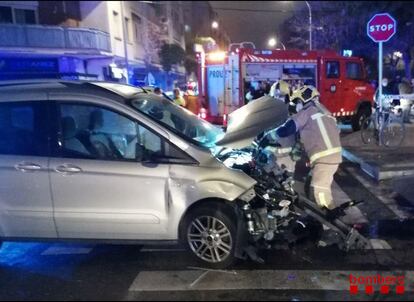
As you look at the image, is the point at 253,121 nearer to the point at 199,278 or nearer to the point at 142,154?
the point at 142,154

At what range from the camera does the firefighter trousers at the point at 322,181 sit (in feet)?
17.6

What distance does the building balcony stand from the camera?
70.4 feet

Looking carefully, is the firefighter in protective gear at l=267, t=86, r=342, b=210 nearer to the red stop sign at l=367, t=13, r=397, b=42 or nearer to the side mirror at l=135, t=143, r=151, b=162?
the side mirror at l=135, t=143, r=151, b=162

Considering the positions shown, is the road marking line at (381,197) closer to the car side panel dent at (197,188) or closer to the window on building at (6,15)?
the car side panel dent at (197,188)

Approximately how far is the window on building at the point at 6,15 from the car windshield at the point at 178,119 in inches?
791

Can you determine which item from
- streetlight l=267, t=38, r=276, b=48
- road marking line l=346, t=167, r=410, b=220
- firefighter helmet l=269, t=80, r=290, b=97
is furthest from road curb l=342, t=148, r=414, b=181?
streetlight l=267, t=38, r=276, b=48

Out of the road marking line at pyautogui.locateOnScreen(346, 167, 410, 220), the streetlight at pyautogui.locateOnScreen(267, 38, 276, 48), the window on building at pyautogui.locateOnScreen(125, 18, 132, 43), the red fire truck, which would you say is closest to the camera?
the road marking line at pyautogui.locateOnScreen(346, 167, 410, 220)

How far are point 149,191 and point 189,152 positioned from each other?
0.54m

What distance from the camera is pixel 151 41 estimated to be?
37.1m

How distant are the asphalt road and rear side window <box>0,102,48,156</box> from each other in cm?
121

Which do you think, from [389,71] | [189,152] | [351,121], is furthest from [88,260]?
[389,71]

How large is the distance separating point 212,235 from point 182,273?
1.53ft

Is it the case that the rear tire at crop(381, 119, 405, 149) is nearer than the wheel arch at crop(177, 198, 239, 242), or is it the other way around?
the wheel arch at crop(177, 198, 239, 242)

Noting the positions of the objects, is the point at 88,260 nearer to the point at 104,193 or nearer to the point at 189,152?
the point at 104,193
